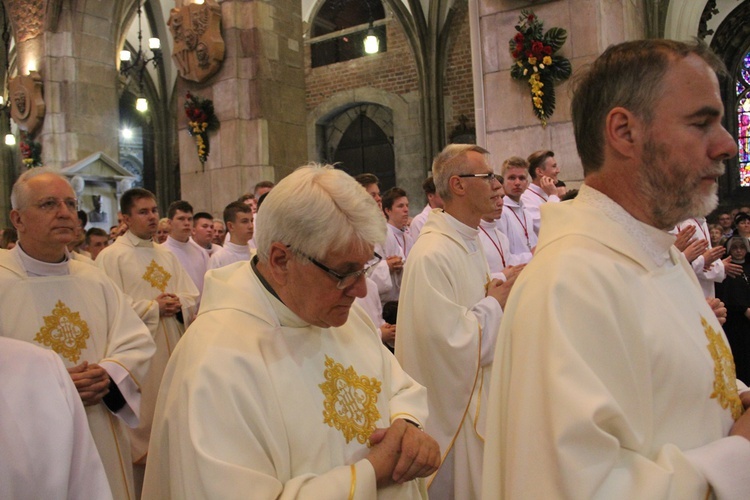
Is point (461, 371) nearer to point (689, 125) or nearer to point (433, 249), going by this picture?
point (433, 249)

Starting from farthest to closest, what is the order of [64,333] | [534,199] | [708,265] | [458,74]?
[458,74] < [534,199] < [708,265] < [64,333]

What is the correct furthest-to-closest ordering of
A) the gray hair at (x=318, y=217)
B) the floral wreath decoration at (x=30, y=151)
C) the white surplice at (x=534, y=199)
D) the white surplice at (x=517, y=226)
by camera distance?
the floral wreath decoration at (x=30, y=151) < the white surplice at (x=534, y=199) < the white surplice at (x=517, y=226) < the gray hair at (x=318, y=217)

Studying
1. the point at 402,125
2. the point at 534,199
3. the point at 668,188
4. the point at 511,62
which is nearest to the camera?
the point at 668,188

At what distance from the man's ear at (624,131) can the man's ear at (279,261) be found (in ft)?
2.99

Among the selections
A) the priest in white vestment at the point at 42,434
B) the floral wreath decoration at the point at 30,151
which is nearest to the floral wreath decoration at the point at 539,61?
the priest in white vestment at the point at 42,434

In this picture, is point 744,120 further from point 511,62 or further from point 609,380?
point 609,380

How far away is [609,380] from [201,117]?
883 centimetres

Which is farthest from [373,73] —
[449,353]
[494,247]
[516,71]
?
[449,353]

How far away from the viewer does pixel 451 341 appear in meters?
3.16

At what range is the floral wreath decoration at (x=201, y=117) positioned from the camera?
9.44 m

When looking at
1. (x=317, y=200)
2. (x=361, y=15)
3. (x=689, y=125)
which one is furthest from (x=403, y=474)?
(x=361, y=15)

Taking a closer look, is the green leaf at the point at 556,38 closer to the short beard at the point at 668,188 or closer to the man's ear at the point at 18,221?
the man's ear at the point at 18,221

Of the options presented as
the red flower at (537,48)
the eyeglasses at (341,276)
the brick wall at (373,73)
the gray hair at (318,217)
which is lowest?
the eyeglasses at (341,276)

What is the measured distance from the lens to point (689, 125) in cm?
147
